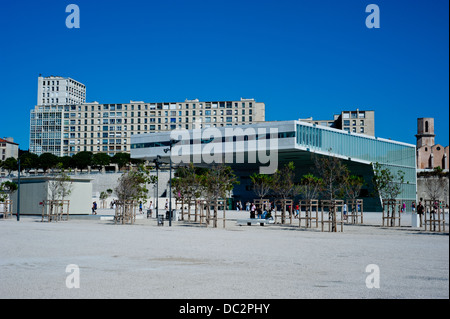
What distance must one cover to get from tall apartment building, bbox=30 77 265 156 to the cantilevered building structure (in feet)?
210

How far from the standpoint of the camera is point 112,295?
315 inches

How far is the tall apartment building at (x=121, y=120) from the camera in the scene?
15450 cm

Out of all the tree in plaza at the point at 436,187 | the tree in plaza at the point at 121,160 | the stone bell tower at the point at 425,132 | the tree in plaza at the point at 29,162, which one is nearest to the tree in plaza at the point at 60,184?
the tree in plaza at the point at 436,187

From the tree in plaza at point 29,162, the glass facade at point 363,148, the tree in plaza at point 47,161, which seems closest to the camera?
the glass facade at point 363,148

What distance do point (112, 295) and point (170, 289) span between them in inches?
40.9

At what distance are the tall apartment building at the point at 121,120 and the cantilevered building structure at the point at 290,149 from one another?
63.9 m

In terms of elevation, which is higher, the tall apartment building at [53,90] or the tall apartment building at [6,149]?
the tall apartment building at [53,90]

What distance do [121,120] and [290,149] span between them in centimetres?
9550

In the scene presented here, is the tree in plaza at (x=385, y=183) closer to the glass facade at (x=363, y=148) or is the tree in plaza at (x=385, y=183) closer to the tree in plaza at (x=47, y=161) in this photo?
the glass facade at (x=363, y=148)

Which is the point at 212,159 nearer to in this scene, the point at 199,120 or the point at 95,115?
the point at 199,120

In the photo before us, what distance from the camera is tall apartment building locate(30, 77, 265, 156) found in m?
154

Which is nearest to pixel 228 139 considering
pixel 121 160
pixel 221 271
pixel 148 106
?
pixel 121 160

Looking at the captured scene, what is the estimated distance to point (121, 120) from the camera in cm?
15625
